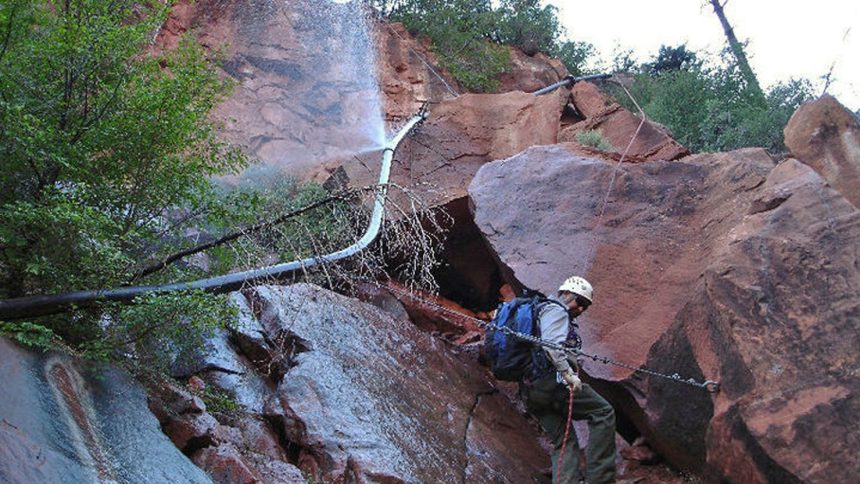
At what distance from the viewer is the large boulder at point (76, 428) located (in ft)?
12.7

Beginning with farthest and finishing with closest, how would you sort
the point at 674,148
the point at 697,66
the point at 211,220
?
the point at 697,66 < the point at 674,148 < the point at 211,220

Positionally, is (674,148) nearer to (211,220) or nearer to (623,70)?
(211,220)

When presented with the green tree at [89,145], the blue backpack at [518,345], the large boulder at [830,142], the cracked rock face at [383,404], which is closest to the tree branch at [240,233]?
the green tree at [89,145]

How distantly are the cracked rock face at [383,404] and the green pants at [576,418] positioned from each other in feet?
2.25

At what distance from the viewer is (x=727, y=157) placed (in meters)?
8.55

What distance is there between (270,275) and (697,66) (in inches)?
600

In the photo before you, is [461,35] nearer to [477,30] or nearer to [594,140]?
[477,30]

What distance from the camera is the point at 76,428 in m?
4.40

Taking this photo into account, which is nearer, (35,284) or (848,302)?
(35,284)

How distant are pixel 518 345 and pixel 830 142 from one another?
15.5 ft

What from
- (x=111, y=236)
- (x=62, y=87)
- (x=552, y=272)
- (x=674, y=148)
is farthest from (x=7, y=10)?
(x=674, y=148)

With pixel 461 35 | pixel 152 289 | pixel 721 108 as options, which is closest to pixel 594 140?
pixel 721 108

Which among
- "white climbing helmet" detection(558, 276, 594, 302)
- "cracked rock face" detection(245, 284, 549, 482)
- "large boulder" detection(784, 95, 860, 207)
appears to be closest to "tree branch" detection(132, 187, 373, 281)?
"cracked rock face" detection(245, 284, 549, 482)

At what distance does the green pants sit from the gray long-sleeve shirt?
33 centimetres
